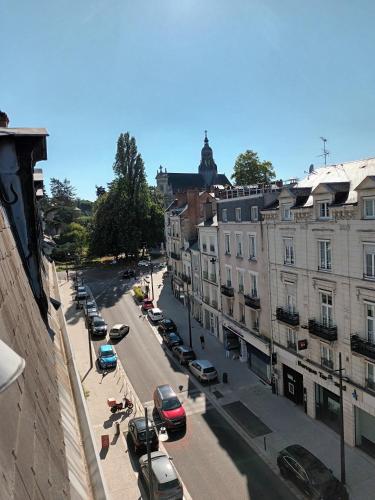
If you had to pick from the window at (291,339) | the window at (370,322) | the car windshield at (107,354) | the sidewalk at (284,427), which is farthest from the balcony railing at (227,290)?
the window at (370,322)

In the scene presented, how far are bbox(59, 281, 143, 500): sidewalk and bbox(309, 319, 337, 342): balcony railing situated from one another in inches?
490

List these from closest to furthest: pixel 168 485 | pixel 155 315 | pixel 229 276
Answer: pixel 168 485
pixel 229 276
pixel 155 315

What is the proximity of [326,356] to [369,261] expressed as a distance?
675 centimetres

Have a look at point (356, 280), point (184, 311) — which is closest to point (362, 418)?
point (356, 280)

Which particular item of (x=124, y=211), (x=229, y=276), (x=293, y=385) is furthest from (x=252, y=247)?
(x=124, y=211)

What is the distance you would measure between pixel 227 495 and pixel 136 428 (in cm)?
620

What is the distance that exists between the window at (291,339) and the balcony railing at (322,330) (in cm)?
285

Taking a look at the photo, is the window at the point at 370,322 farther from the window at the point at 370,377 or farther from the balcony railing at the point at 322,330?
the balcony railing at the point at 322,330

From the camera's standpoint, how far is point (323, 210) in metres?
22.2

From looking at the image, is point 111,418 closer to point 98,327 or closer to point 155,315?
point 98,327

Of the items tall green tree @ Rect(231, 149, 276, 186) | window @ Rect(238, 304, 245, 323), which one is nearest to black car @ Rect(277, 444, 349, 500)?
window @ Rect(238, 304, 245, 323)

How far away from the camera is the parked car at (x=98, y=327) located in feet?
136

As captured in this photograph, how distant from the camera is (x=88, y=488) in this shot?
416 centimetres

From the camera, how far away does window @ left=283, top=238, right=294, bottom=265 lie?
25.3 meters
